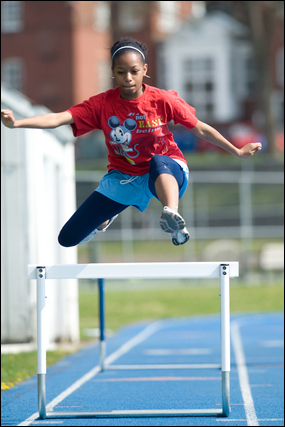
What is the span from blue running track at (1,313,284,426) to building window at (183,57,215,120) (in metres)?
21.8

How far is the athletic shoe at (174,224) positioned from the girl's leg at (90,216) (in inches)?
18.5

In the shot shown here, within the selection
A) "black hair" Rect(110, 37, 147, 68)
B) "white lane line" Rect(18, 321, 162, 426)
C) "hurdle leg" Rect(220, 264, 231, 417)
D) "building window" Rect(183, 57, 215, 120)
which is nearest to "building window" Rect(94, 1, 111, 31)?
"building window" Rect(183, 57, 215, 120)

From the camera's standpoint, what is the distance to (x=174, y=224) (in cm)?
419

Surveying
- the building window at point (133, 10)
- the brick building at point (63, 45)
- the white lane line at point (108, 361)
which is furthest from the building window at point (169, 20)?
the white lane line at point (108, 361)

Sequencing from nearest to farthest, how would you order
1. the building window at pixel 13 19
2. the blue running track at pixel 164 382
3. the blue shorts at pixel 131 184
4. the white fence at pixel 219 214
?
the blue shorts at pixel 131 184
the blue running track at pixel 164 382
the white fence at pixel 219 214
the building window at pixel 13 19

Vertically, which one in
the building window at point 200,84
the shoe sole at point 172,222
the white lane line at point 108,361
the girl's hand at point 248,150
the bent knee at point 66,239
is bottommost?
the white lane line at point 108,361

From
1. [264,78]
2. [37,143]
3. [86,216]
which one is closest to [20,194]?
[37,143]

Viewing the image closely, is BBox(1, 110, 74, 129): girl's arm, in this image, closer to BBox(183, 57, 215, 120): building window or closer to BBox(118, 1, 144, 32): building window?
BBox(118, 1, 144, 32): building window

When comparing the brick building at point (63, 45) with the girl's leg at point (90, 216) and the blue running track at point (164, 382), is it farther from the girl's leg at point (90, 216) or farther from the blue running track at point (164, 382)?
the girl's leg at point (90, 216)

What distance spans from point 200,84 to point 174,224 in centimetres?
3068

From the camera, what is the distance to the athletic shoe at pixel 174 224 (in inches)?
164

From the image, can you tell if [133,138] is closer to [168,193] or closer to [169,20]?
[168,193]

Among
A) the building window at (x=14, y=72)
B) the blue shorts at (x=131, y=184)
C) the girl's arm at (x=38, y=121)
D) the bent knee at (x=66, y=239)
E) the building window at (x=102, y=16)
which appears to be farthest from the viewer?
the building window at (x=14, y=72)

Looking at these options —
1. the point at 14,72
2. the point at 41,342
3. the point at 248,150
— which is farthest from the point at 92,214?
the point at 14,72
